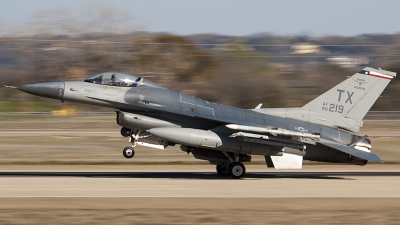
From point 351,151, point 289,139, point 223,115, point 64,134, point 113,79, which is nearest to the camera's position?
point 113,79

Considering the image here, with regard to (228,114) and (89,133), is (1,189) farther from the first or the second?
(89,133)

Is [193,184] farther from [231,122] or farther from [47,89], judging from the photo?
[47,89]

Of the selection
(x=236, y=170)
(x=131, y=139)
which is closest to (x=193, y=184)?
(x=236, y=170)

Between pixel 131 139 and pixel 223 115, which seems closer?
pixel 131 139

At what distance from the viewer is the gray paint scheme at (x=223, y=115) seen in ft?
59.8

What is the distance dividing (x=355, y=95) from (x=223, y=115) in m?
4.63

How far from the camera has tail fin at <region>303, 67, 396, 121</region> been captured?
20.0m

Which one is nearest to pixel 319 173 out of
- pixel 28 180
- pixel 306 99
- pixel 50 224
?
pixel 28 180

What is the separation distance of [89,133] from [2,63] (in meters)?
36.1

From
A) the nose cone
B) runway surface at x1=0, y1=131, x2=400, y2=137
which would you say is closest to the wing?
the nose cone

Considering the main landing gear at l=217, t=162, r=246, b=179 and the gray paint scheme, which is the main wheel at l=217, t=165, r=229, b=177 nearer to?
the main landing gear at l=217, t=162, r=246, b=179

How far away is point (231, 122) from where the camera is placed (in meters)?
18.9

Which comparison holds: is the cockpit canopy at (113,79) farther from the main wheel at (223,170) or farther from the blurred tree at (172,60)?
the blurred tree at (172,60)

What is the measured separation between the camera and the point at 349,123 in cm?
2000
